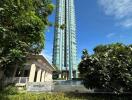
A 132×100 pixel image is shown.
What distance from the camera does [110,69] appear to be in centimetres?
2273

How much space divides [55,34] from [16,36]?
258 ft

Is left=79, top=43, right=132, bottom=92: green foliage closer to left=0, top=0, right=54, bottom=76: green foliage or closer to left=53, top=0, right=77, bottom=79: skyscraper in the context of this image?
left=0, top=0, right=54, bottom=76: green foliage

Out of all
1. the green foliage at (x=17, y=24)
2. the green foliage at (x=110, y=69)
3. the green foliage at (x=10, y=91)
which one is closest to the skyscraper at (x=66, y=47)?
the green foliage at (x=10, y=91)

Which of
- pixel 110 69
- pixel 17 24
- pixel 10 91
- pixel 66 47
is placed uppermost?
pixel 66 47

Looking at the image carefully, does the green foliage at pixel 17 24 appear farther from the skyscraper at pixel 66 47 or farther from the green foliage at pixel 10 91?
the skyscraper at pixel 66 47

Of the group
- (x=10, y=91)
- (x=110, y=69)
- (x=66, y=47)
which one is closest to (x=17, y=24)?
(x=110, y=69)

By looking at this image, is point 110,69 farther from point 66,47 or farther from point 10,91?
point 66,47

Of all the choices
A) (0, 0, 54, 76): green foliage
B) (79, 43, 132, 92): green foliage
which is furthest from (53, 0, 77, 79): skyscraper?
(0, 0, 54, 76): green foliage

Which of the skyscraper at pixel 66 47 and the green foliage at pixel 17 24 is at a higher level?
the skyscraper at pixel 66 47

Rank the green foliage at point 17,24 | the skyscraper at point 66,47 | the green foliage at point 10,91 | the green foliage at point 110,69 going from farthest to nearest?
the skyscraper at point 66,47 < the green foliage at point 10,91 < the green foliage at point 110,69 < the green foliage at point 17,24

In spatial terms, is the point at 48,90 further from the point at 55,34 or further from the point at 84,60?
the point at 55,34

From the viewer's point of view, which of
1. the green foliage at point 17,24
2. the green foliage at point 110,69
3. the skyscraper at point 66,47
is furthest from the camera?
the skyscraper at point 66,47

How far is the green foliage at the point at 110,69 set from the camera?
867 inches

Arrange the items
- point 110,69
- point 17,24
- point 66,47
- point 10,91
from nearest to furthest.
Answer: point 17,24 < point 110,69 < point 10,91 < point 66,47
